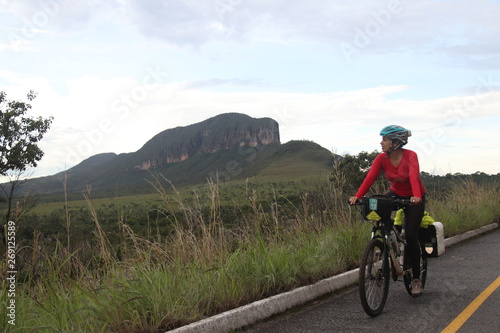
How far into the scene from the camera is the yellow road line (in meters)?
4.59

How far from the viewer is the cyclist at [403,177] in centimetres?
531

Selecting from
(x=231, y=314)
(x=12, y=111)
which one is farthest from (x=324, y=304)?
(x=12, y=111)

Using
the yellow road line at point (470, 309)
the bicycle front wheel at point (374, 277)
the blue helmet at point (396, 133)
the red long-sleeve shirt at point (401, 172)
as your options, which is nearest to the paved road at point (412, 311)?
the yellow road line at point (470, 309)

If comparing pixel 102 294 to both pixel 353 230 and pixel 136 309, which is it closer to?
pixel 136 309

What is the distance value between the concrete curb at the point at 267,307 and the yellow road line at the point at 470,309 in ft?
5.31

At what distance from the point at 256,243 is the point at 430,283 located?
2.55 metres

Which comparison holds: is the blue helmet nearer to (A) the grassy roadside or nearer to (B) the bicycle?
(B) the bicycle

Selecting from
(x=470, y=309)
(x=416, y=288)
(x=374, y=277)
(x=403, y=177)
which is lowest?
(x=470, y=309)

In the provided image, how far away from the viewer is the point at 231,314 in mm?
4613

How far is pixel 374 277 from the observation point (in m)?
5.02

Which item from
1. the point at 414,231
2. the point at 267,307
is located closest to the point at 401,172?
the point at 414,231

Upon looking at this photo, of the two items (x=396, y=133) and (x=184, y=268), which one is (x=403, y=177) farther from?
(x=184, y=268)

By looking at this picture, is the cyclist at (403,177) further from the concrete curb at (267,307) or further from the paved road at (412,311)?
the concrete curb at (267,307)

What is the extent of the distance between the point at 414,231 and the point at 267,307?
1978 millimetres
